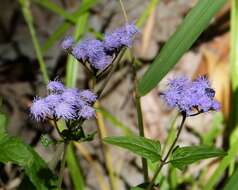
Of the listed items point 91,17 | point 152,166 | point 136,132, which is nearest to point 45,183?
point 152,166

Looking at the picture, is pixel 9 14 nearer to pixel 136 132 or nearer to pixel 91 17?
pixel 91 17

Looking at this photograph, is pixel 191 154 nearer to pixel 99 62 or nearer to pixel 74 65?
pixel 99 62

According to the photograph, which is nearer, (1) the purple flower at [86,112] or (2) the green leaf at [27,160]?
(1) the purple flower at [86,112]

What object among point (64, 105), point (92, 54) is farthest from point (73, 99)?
point (92, 54)

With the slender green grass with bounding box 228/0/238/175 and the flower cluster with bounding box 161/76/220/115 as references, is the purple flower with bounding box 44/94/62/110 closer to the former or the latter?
the flower cluster with bounding box 161/76/220/115

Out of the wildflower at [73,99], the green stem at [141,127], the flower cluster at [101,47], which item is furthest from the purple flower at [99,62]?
the green stem at [141,127]

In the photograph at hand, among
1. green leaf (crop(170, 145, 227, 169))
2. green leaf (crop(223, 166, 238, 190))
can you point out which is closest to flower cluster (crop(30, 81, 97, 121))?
green leaf (crop(170, 145, 227, 169))

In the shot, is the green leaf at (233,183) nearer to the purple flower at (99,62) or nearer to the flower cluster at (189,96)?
the flower cluster at (189,96)
